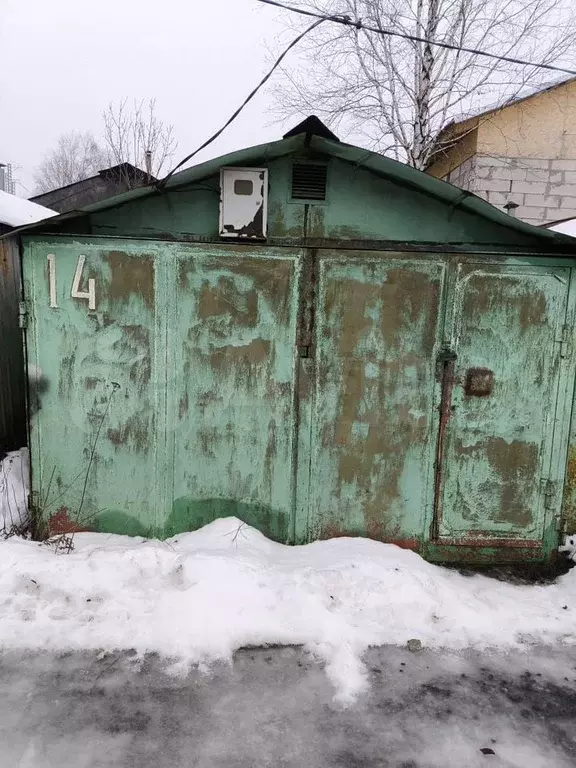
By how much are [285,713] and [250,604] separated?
29.4 inches

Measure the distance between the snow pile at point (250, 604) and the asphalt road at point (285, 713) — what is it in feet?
0.39

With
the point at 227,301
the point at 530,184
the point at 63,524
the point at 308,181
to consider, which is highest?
the point at 530,184

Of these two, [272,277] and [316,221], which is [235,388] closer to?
[272,277]

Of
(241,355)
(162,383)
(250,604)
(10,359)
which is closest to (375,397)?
(241,355)

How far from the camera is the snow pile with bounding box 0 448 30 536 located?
421 centimetres

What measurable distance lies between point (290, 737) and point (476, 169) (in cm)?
1006

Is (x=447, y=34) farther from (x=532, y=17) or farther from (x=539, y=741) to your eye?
(x=539, y=741)

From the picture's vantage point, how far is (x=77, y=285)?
3.92m

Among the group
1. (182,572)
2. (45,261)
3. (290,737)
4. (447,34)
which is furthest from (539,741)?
(447,34)

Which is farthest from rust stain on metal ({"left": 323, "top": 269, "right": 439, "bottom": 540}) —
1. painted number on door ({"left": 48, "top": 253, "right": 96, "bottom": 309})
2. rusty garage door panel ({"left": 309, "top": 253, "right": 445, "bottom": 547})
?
painted number on door ({"left": 48, "top": 253, "right": 96, "bottom": 309})

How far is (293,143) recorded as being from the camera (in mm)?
3779

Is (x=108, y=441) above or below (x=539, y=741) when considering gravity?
above

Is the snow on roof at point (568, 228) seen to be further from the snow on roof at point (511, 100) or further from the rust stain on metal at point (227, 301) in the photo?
the snow on roof at point (511, 100)

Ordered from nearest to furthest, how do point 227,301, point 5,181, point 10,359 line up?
point 227,301 → point 10,359 → point 5,181
